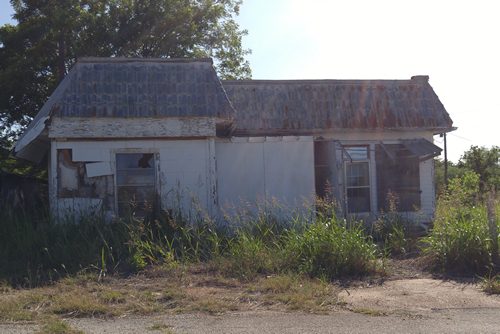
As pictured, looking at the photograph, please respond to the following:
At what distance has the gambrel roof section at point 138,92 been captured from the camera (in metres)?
11.8

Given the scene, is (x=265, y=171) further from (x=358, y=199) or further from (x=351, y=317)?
(x=351, y=317)

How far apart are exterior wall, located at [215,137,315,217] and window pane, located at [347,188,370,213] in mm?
1583

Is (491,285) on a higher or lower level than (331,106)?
lower

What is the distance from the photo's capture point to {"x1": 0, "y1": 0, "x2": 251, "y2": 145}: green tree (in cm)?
2061

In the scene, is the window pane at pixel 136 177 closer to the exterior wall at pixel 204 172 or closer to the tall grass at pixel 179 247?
the exterior wall at pixel 204 172

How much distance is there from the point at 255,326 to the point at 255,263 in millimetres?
2626

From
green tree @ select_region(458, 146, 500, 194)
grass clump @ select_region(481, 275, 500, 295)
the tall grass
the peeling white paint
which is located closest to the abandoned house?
the peeling white paint

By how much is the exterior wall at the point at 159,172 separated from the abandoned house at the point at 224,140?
2 centimetres

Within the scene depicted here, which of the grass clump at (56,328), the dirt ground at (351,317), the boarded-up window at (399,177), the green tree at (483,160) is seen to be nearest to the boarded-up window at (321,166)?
the boarded-up window at (399,177)

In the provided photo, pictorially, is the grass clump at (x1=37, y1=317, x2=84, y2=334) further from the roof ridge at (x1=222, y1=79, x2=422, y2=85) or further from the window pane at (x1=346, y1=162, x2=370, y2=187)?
the roof ridge at (x1=222, y1=79, x2=422, y2=85)

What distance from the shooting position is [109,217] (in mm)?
11695

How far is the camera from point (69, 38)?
69.1 feet

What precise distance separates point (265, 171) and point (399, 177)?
3673 mm

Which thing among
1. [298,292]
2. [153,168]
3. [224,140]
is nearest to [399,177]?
[224,140]
